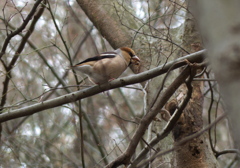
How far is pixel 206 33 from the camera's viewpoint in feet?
3.23

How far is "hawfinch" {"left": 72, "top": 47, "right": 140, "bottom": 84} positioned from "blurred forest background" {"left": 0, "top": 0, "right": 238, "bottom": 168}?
0.63ft

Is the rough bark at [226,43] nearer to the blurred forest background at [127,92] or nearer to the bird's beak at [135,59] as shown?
the blurred forest background at [127,92]

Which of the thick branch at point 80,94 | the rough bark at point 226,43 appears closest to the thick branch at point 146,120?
the thick branch at point 80,94

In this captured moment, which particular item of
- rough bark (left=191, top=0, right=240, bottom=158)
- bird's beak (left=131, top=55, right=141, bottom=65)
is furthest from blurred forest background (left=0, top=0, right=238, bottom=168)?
rough bark (left=191, top=0, right=240, bottom=158)

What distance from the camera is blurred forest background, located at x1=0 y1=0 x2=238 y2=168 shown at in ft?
12.4

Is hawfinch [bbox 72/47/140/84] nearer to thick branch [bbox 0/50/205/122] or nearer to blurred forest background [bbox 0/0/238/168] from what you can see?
blurred forest background [bbox 0/0/238/168]

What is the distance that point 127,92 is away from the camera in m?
10.3

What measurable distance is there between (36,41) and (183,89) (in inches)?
247

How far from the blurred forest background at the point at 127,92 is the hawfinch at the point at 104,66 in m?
0.19

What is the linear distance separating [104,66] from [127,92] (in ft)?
19.7

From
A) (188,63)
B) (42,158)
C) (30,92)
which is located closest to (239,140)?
(188,63)

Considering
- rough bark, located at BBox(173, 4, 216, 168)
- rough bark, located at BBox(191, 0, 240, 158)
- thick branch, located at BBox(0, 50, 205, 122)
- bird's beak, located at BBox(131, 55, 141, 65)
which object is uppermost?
bird's beak, located at BBox(131, 55, 141, 65)

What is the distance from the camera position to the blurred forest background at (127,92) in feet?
12.4

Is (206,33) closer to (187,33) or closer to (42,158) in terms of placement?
(187,33)
